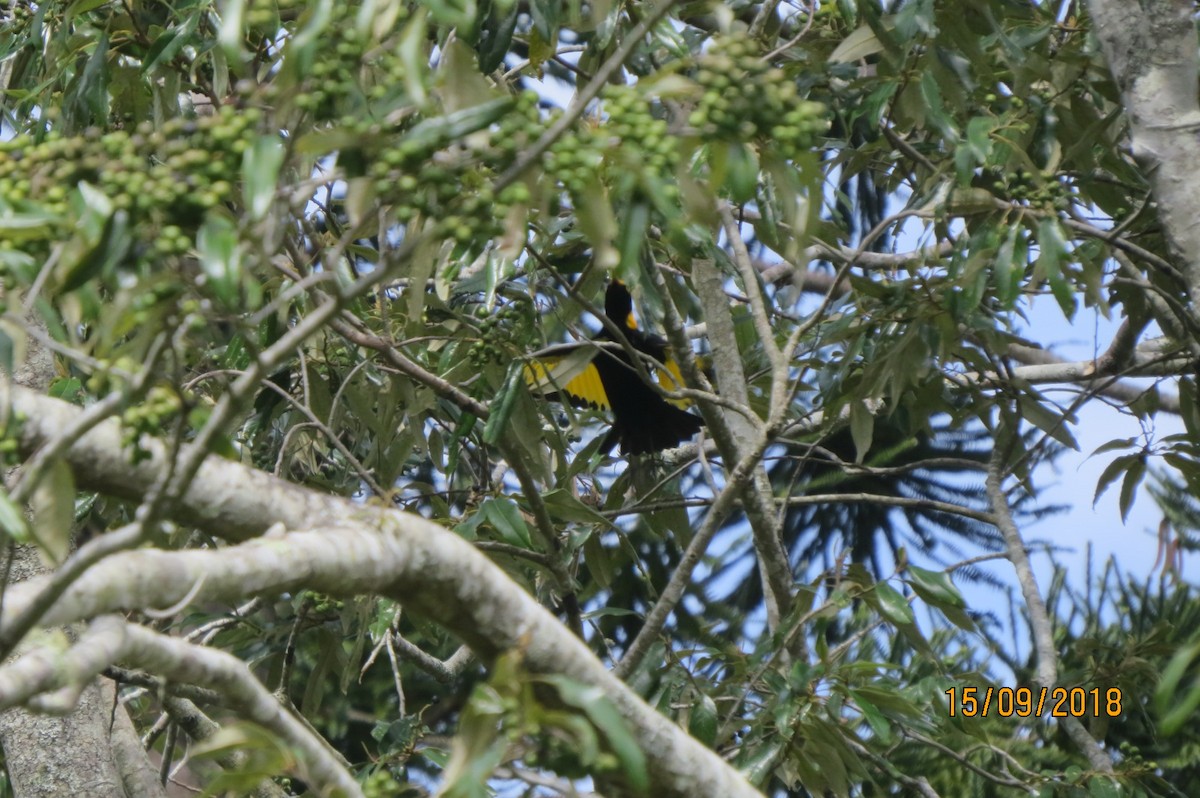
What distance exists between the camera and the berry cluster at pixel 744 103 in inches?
57.4

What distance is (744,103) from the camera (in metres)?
1.47

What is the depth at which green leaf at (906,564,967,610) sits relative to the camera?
8.17ft

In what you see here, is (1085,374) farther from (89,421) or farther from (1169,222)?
(89,421)

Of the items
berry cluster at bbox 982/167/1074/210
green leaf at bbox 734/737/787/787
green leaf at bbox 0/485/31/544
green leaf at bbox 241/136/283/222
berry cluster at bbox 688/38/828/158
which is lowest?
green leaf at bbox 0/485/31/544

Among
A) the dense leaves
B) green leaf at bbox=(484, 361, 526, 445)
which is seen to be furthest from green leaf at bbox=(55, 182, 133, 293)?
green leaf at bbox=(484, 361, 526, 445)

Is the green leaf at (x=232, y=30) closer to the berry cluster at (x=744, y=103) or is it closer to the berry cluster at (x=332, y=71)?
the berry cluster at (x=332, y=71)

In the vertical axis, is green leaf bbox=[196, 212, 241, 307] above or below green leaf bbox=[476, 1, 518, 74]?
below

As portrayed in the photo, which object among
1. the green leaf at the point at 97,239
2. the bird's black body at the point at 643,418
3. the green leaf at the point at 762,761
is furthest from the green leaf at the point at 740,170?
the bird's black body at the point at 643,418

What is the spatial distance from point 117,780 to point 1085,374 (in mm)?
2961

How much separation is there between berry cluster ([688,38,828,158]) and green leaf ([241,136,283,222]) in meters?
0.47

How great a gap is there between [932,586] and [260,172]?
1.65m

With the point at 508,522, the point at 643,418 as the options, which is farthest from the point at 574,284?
the point at 643,418

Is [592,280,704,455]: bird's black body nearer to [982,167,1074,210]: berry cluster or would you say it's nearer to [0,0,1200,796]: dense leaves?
[0,0,1200,796]: dense leaves

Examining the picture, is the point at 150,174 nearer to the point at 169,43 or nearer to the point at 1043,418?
the point at 169,43
